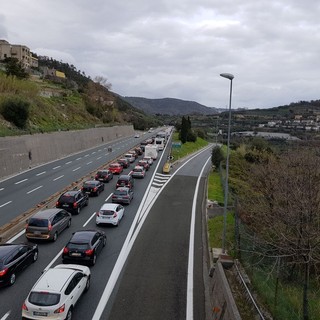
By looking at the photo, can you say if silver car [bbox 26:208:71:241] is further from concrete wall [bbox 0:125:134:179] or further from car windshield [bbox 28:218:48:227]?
concrete wall [bbox 0:125:134:179]

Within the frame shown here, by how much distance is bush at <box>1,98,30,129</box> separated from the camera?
164 feet

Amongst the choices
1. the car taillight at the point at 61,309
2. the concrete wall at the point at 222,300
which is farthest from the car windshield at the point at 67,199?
the car taillight at the point at 61,309

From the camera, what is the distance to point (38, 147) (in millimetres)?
46562

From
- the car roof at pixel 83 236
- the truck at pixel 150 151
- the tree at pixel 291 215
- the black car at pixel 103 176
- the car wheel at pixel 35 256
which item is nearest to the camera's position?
the tree at pixel 291 215

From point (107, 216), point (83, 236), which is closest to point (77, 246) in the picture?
point (83, 236)

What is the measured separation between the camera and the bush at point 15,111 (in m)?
50.1

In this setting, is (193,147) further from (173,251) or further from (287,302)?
(287,302)

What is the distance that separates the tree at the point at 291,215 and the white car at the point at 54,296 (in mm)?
6240

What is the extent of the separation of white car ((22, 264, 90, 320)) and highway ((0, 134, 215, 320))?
81 centimetres

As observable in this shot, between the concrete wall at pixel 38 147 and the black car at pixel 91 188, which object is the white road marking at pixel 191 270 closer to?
the black car at pixel 91 188

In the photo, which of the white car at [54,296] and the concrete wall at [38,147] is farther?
the concrete wall at [38,147]

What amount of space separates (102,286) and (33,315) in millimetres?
3789

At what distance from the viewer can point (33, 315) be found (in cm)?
1142

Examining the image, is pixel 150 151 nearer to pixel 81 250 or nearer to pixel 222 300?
pixel 81 250
